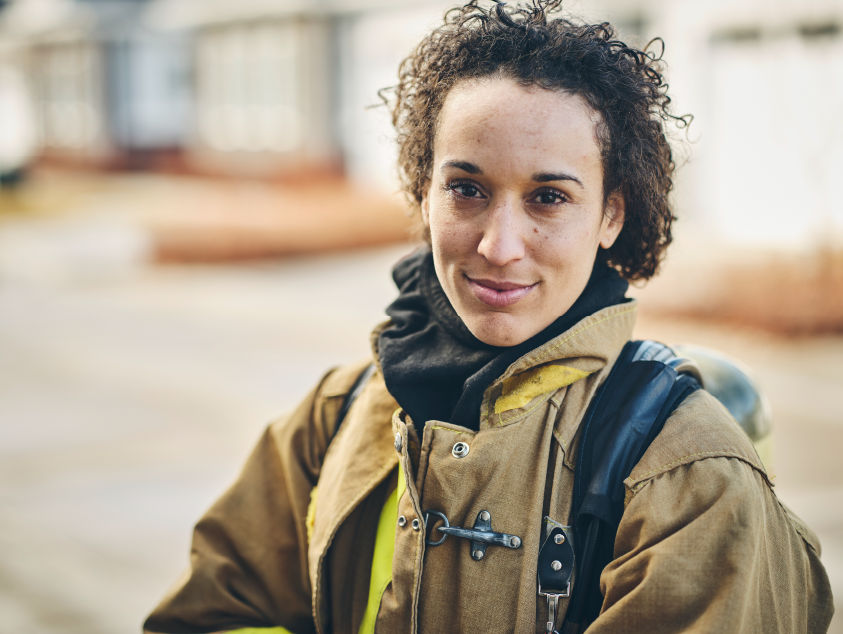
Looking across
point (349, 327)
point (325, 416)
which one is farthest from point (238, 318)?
point (325, 416)

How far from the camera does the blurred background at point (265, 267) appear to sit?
482 centimetres

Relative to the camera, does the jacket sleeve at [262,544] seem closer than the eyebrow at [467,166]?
No

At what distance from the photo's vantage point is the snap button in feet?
5.12

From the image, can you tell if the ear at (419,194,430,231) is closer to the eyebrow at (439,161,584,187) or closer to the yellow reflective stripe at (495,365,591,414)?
the eyebrow at (439,161,584,187)

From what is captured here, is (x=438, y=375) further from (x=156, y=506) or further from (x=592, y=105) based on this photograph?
(x=156, y=506)

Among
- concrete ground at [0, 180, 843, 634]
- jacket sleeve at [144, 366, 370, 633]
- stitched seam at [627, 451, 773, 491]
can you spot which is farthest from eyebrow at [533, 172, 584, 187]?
concrete ground at [0, 180, 843, 634]

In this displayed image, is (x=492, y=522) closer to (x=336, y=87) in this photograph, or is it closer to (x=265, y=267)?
(x=265, y=267)

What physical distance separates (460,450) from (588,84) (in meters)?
0.61

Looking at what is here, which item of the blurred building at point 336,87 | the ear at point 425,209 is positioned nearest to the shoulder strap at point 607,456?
the ear at point 425,209

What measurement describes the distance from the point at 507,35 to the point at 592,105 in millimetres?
→ 182

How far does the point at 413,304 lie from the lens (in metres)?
1.83

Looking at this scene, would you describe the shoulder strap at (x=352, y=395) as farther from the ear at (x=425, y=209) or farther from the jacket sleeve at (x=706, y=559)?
the jacket sleeve at (x=706, y=559)

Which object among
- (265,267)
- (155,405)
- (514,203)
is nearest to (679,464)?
(514,203)

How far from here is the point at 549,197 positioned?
1.57 meters
